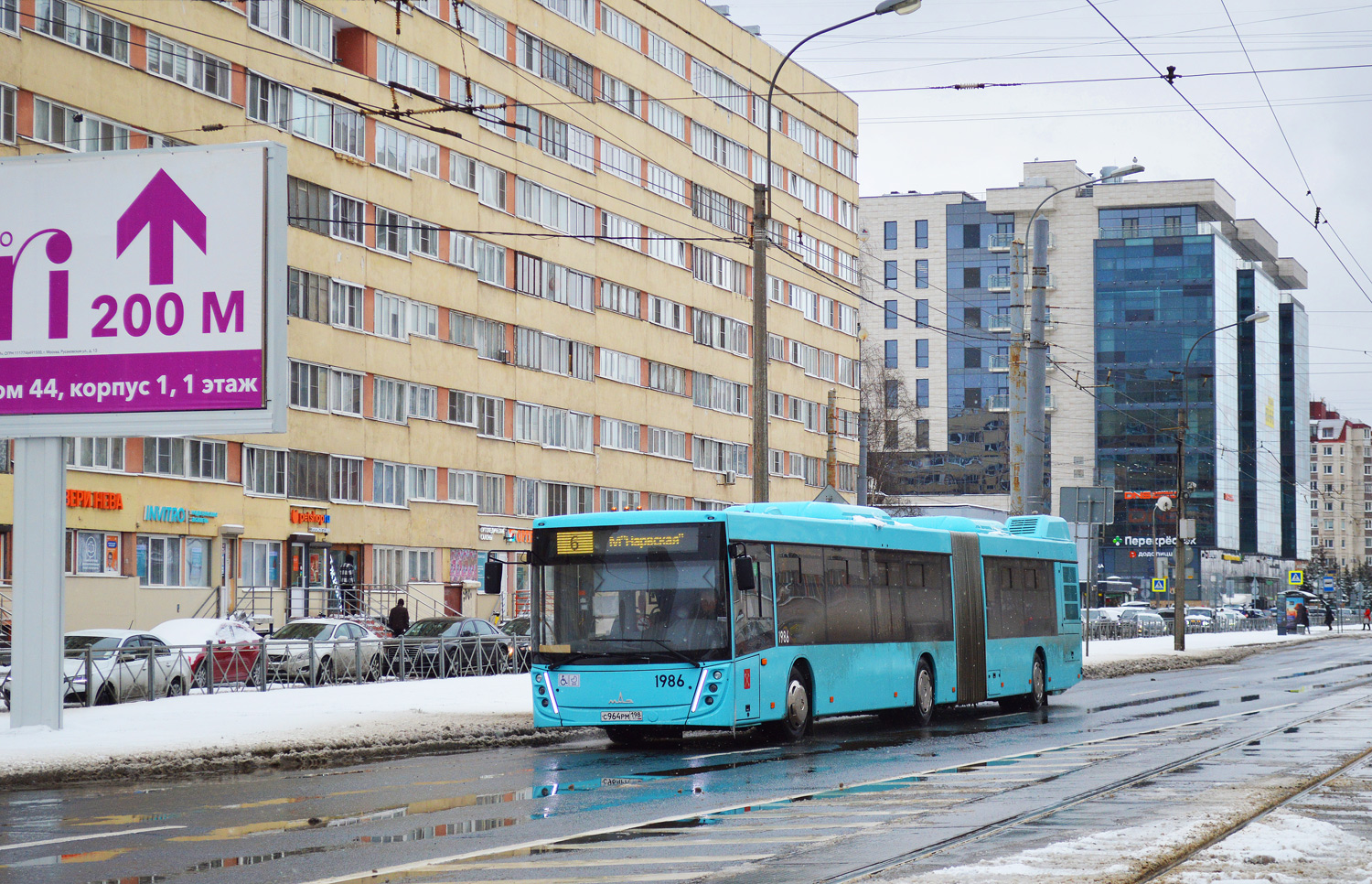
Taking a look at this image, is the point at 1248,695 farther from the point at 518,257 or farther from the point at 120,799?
the point at 518,257

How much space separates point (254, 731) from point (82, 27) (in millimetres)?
26259

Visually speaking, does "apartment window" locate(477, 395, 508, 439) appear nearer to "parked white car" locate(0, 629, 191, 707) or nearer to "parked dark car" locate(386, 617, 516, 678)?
"parked dark car" locate(386, 617, 516, 678)

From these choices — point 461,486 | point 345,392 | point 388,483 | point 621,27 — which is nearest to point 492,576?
point 345,392

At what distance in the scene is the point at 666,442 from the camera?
64500 millimetres

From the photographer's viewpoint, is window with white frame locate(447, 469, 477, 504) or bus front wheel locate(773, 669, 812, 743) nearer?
bus front wheel locate(773, 669, 812, 743)

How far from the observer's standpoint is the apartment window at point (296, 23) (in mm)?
45191

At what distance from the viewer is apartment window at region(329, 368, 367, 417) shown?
48125 millimetres

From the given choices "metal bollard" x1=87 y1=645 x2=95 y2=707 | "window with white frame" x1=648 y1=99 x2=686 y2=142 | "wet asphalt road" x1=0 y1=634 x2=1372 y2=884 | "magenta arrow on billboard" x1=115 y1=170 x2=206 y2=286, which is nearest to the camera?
"wet asphalt road" x1=0 y1=634 x2=1372 y2=884

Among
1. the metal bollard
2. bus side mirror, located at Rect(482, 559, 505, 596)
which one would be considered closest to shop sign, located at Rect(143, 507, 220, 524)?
the metal bollard

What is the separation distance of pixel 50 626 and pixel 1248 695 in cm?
1901

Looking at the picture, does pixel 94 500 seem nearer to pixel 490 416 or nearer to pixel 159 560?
pixel 159 560

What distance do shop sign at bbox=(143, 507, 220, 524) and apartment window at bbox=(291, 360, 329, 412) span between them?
432cm

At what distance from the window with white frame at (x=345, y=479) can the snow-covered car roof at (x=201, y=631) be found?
13.8m

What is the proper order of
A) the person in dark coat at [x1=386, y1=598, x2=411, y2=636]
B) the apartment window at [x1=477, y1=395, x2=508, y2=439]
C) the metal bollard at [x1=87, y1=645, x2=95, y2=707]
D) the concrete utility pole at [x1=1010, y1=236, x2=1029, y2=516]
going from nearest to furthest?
the metal bollard at [x1=87, y1=645, x2=95, y2=707]
the concrete utility pole at [x1=1010, y1=236, x2=1029, y2=516]
the person in dark coat at [x1=386, y1=598, x2=411, y2=636]
the apartment window at [x1=477, y1=395, x2=508, y2=439]
